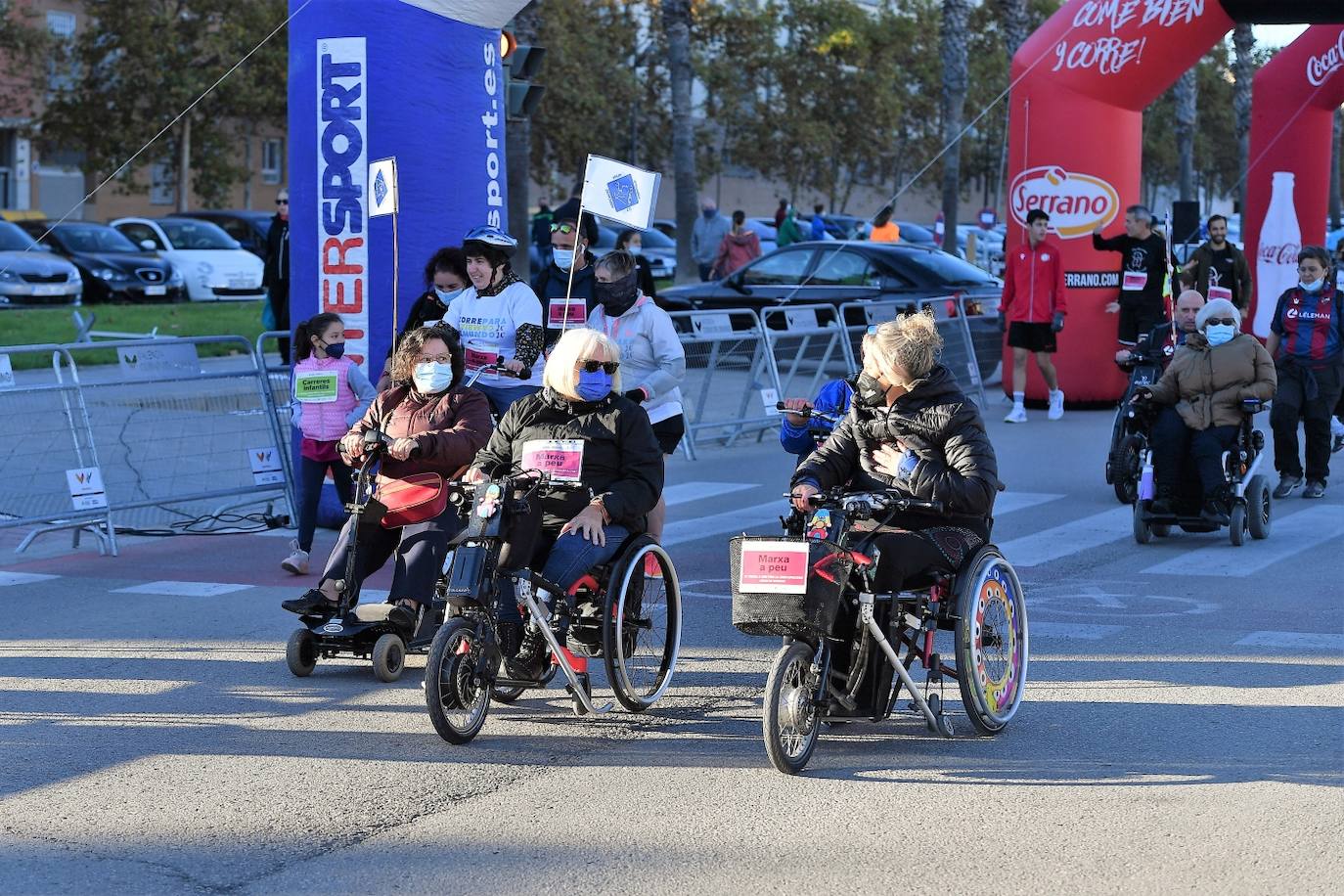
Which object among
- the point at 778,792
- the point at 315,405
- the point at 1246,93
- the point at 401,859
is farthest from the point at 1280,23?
the point at 1246,93

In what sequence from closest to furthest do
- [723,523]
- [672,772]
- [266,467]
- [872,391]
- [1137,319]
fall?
[672,772] → [872,391] → [266,467] → [723,523] → [1137,319]

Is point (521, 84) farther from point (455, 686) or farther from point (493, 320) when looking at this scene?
point (455, 686)

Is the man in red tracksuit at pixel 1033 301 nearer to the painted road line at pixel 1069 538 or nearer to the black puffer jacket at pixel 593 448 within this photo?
the painted road line at pixel 1069 538

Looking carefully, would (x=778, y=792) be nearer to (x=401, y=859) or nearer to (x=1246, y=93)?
(x=401, y=859)

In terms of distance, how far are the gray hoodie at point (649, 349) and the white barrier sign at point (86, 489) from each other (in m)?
3.49

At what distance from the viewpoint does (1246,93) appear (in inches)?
2085

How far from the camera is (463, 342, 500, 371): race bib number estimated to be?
10.0 meters

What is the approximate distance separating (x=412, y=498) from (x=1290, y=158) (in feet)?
53.7

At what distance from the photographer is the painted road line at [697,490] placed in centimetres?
1365

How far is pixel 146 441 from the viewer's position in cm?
1195

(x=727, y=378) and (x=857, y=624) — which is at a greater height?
(x=727, y=378)

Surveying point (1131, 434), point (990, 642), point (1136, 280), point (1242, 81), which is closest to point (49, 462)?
point (990, 642)

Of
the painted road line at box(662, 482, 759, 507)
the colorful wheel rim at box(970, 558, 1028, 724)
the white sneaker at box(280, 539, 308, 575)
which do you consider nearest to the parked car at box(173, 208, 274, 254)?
the painted road line at box(662, 482, 759, 507)

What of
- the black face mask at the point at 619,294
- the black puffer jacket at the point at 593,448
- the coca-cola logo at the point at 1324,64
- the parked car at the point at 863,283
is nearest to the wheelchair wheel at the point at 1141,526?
the black face mask at the point at 619,294
